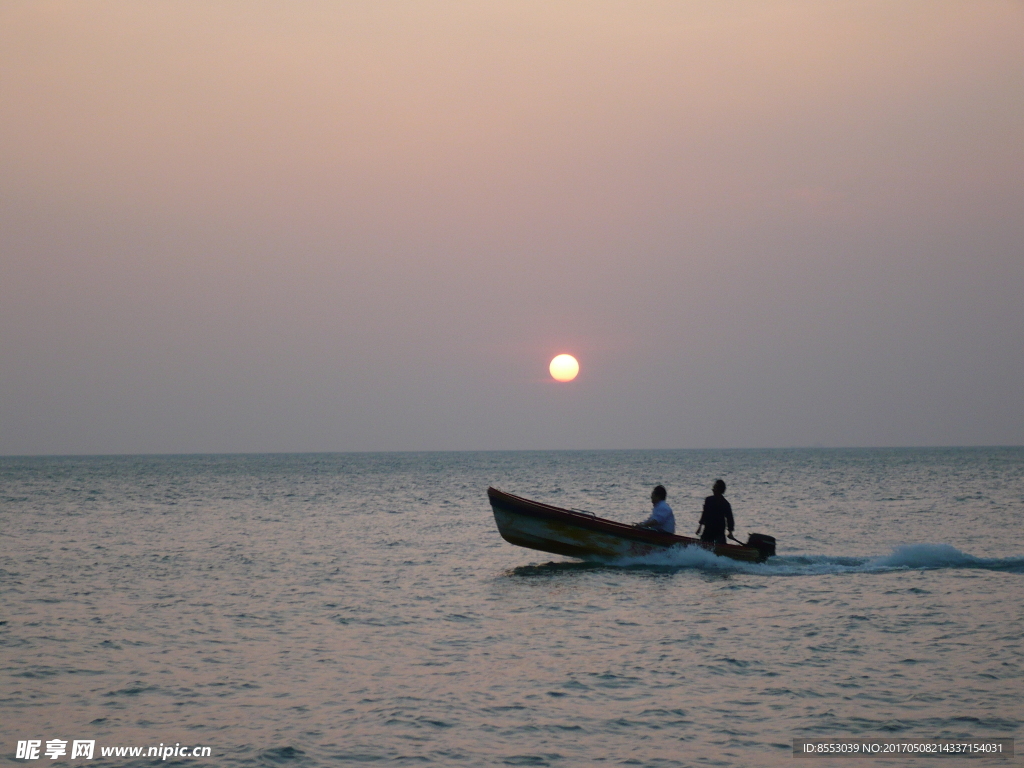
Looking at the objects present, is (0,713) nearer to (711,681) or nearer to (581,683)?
(581,683)

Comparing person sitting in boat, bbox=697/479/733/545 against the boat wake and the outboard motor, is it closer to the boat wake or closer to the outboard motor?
the boat wake

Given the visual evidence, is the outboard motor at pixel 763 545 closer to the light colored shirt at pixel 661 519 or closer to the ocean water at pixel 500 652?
the ocean water at pixel 500 652

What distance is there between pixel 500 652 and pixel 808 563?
406 inches

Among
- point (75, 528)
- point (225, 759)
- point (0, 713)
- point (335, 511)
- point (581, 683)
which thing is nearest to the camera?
point (225, 759)

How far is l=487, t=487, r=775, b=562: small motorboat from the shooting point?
1931 centimetres

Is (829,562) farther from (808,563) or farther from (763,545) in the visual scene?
(763,545)

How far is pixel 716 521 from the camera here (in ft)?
63.6

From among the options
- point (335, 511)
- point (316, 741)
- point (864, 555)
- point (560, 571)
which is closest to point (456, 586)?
point (560, 571)

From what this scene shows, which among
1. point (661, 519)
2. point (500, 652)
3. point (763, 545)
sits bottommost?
point (500, 652)

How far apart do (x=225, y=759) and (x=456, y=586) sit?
32.7 ft

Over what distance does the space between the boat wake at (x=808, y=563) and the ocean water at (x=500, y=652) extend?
0.20 feet

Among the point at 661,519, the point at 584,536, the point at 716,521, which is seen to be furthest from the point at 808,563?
the point at 584,536

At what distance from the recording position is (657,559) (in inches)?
771

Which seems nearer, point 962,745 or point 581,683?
point 962,745
